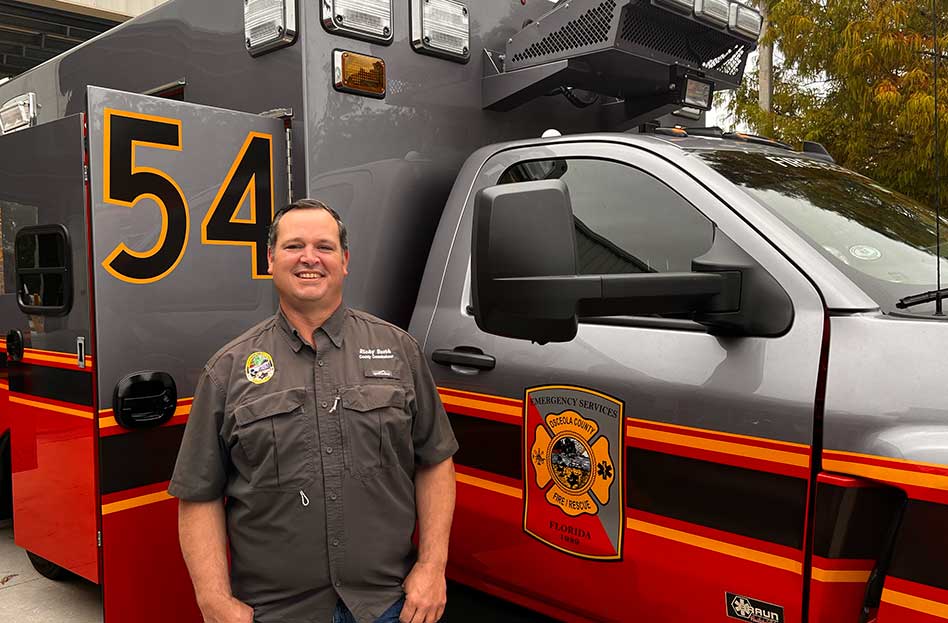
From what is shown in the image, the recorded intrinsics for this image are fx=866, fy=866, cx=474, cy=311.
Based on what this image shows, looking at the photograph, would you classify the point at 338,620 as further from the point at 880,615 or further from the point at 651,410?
the point at 880,615

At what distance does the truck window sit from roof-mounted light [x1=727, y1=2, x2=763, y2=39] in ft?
4.28

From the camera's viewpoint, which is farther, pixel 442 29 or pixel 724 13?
pixel 724 13

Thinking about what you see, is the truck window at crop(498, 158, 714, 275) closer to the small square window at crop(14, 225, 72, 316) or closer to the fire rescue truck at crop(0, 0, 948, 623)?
the fire rescue truck at crop(0, 0, 948, 623)

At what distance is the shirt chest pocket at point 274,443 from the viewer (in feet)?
6.49

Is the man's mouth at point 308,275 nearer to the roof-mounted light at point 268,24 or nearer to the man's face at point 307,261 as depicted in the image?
the man's face at point 307,261

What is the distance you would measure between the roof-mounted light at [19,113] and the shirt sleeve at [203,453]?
11.1 ft

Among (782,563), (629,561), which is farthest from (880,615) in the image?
(629,561)

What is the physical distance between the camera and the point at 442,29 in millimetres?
3426

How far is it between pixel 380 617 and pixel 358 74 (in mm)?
1950

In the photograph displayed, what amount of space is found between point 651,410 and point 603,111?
2.09 meters

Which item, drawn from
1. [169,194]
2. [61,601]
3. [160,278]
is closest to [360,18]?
[169,194]

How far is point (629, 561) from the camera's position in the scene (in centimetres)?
235

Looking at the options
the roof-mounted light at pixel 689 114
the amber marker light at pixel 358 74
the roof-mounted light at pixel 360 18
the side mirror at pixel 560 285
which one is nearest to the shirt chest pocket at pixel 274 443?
the side mirror at pixel 560 285

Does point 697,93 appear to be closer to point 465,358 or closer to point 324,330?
point 465,358
